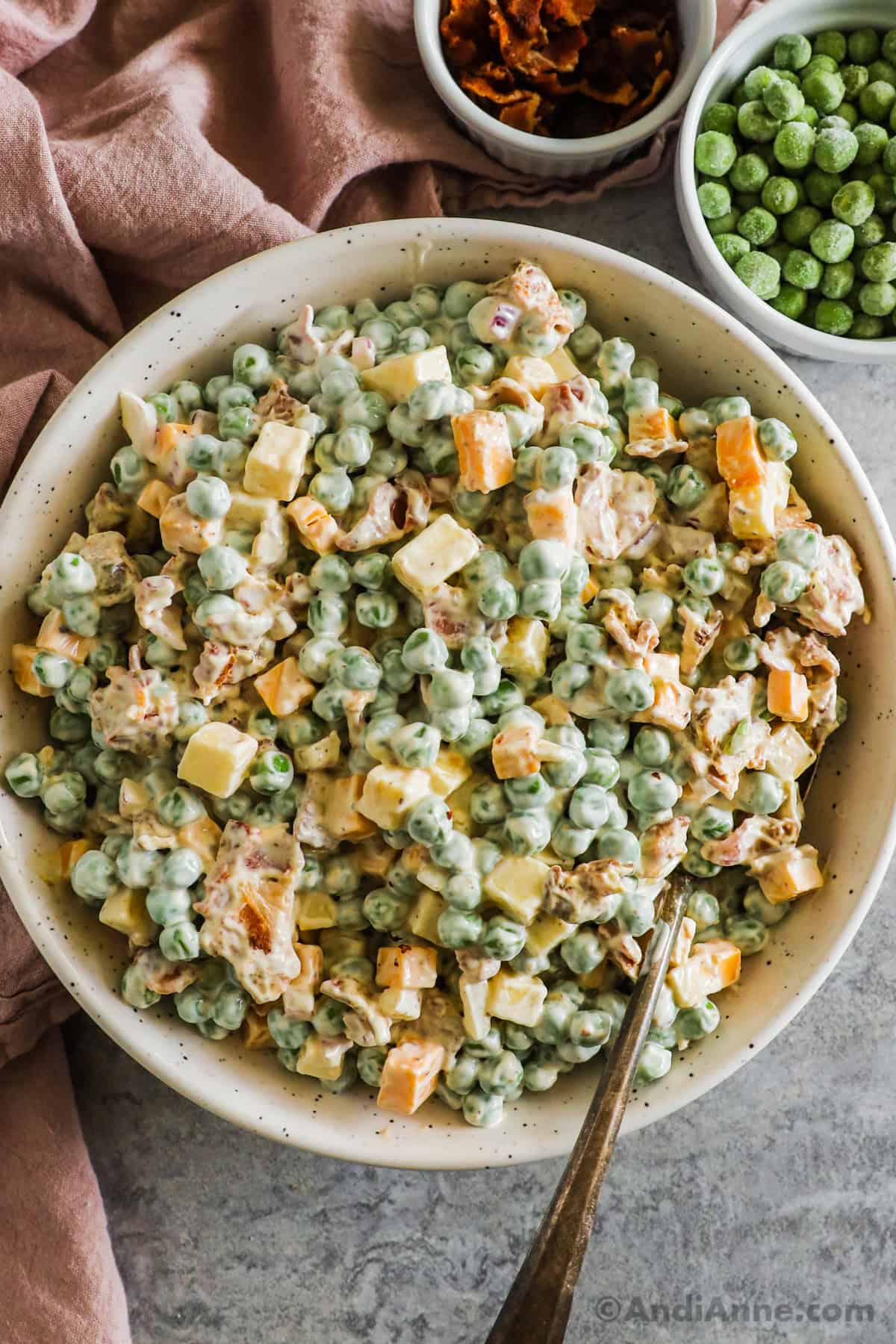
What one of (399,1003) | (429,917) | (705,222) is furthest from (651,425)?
(399,1003)

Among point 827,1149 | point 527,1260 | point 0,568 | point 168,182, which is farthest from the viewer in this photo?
point 827,1149

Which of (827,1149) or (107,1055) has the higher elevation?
(107,1055)

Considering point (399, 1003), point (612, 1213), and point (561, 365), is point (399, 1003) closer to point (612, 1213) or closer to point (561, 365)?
point (612, 1213)

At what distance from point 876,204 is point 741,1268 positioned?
1775 millimetres

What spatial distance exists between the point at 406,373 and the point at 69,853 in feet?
2.66

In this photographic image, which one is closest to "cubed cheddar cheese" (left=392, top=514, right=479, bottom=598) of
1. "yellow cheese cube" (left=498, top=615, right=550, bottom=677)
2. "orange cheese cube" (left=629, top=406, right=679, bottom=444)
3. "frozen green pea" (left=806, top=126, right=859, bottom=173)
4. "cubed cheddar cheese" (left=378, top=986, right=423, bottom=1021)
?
"yellow cheese cube" (left=498, top=615, right=550, bottom=677)

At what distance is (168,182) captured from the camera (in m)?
1.90

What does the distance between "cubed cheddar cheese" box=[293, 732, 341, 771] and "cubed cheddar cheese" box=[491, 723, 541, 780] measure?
212 millimetres

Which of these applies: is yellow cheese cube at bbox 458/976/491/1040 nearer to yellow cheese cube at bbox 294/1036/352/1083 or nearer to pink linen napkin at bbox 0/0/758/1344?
yellow cheese cube at bbox 294/1036/352/1083

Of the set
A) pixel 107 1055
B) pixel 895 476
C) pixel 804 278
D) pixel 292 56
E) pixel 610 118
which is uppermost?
pixel 292 56

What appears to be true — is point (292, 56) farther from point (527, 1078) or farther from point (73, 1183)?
point (73, 1183)

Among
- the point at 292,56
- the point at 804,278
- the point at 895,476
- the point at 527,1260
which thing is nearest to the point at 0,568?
the point at 292,56

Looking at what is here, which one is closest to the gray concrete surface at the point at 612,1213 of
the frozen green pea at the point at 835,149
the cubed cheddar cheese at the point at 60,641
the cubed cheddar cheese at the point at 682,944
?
the frozen green pea at the point at 835,149

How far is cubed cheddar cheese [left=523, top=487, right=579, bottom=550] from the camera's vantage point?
154 cm
